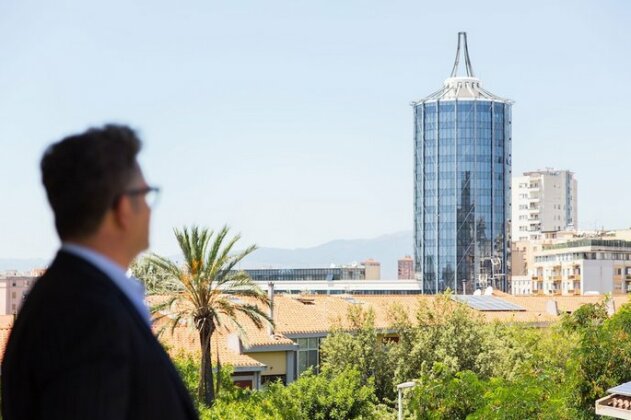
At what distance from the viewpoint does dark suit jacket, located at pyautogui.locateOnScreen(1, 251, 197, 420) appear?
199cm

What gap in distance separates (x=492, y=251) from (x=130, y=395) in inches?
6828

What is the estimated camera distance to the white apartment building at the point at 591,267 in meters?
152

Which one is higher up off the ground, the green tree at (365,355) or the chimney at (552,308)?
the chimney at (552,308)

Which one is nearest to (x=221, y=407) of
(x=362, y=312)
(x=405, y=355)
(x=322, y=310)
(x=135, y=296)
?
(x=405, y=355)

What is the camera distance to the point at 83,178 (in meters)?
2.15

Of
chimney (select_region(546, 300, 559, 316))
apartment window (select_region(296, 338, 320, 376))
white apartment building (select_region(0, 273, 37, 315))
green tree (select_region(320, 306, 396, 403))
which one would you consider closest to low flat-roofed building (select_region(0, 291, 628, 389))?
apartment window (select_region(296, 338, 320, 376))

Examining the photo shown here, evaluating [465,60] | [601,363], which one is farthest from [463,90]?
[601,363]

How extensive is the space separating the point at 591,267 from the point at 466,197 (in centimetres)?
2818


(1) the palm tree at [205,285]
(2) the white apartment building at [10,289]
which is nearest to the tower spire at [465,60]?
(2) the white apartment building at [10,289]

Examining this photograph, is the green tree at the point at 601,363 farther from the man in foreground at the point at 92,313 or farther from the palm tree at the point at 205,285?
the man in foreground at the point at 92,313

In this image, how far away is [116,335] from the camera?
2.06 m

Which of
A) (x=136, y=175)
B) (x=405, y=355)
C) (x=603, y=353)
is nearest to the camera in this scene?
(x=136, y=175)

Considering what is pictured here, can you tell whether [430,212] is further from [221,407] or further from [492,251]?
[221,407]

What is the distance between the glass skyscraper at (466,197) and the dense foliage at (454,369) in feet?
394
